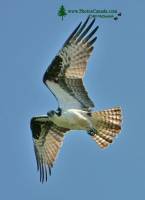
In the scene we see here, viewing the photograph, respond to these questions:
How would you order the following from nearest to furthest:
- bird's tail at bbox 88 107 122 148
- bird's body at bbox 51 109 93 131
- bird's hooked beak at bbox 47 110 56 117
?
bird's body at bbox 51 109 93 131 → bird's hooked beak at bbox 47 110 56 117 → bird's tail at bbox 88 107 122 148

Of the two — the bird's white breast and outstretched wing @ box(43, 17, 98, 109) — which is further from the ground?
outstretched wing @ box(43, 17, 98, 109)

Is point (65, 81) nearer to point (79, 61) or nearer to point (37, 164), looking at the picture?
point (79, 61)

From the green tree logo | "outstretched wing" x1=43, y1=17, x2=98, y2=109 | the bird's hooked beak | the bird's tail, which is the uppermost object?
the green tree logo

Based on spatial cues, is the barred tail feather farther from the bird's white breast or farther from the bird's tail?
the bird's white breast

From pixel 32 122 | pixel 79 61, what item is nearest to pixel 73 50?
pixel 79 61

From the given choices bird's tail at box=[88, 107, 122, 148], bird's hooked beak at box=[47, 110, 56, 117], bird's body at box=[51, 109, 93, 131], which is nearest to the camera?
bird's body at box=[51, 109, 93, 131]

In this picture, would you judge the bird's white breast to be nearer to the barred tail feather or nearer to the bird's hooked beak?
the bird's hooked beak

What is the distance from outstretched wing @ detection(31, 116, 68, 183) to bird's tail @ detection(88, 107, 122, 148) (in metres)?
0.92

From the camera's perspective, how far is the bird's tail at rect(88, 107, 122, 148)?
21.4m

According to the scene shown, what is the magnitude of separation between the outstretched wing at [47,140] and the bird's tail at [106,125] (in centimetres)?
92

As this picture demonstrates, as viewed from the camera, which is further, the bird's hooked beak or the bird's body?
the bird's hooked beak

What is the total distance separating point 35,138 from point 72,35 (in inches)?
100.0

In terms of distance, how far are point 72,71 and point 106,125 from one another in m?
1.25

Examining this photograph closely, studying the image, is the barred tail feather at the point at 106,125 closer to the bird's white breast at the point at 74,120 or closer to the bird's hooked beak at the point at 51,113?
the bird's white breast at the point at 74,120
